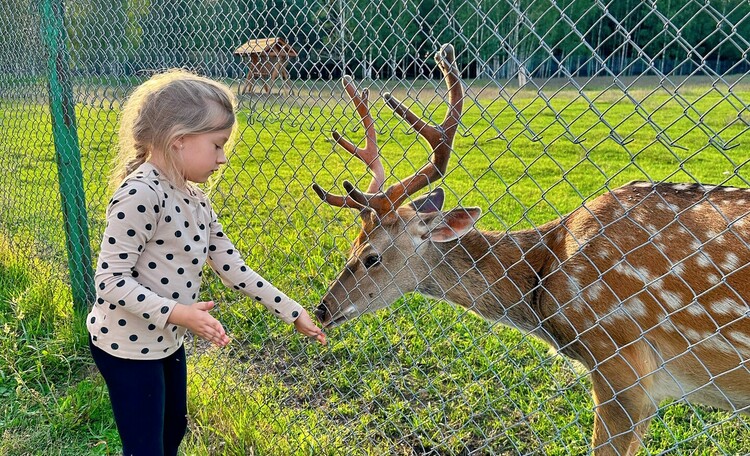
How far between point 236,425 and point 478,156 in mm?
8655

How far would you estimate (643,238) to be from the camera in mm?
2803

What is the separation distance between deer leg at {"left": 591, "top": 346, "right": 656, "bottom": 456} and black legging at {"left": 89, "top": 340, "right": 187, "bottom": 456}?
5.74ft

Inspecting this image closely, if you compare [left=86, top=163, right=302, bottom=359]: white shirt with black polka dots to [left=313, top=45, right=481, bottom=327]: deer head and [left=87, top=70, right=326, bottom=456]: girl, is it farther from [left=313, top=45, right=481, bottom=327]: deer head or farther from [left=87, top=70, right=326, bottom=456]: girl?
[left=313, top=45, right=481, bottom=327]: deer head

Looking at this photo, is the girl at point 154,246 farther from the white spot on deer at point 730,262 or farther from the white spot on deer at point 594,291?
→ the white spot on deer at point 730,262

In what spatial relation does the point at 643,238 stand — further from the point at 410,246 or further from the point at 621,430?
the point at 410,246

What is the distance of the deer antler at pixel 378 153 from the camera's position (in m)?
3.00

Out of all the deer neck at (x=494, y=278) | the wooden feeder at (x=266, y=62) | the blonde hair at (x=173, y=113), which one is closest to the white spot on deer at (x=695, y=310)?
the deer neck at (x=494, y=278)

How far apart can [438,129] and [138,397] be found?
5.69 feet

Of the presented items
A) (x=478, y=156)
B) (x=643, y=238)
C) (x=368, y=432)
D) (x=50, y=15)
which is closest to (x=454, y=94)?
(x=643, y=238)

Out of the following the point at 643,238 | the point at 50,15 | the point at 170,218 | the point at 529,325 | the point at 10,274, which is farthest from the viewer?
the point at 10,274

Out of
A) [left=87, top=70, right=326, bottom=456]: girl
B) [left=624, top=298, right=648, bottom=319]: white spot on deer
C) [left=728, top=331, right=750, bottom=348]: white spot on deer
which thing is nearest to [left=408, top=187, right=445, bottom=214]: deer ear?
[left=624, top=298, right=648, bottom=319]: white spot on deer

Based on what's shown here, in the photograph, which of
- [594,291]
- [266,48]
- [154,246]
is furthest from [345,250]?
[154,246]

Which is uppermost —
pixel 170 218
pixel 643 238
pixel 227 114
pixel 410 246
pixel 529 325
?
pixel 227 114

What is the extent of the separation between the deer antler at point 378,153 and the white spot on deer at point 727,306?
4.19ft
